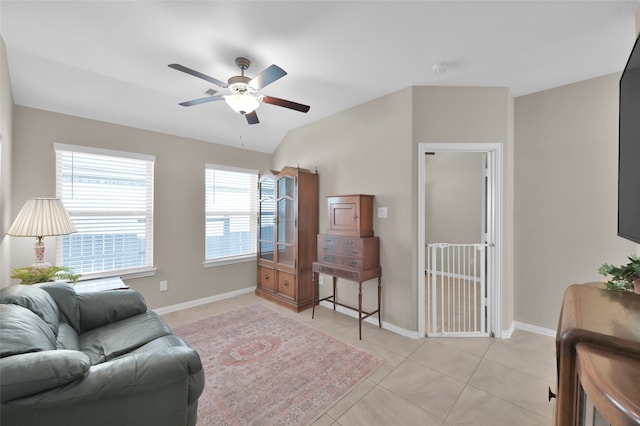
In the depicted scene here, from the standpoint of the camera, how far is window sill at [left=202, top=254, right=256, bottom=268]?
12.2ft

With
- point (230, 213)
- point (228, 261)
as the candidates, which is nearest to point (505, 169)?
point (230, 213)

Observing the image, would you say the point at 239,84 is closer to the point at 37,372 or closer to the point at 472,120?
the point at 37,372

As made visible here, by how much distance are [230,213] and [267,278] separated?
114 cm

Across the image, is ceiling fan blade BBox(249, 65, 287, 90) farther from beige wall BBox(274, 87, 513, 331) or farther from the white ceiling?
beige wall BBox(274, 87, 513, 331)

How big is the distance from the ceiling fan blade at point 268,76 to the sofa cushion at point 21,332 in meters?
1.85

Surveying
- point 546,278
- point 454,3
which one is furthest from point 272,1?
point 546,278

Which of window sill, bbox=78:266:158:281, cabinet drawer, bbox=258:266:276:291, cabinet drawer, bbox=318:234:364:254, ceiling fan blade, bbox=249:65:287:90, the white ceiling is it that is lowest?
cabinet drawer, bbox=258:266:276:291

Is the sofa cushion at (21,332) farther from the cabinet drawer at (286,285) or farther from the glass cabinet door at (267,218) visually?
the glass cabinet door at (267,218)

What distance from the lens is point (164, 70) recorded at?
2.38m

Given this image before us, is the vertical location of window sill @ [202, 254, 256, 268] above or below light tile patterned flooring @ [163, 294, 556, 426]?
above

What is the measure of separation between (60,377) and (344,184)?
286cm

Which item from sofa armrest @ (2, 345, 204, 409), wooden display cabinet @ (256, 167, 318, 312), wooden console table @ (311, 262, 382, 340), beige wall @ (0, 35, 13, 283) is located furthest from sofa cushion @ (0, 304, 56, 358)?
wooden display cabinet @ (256, 167, 318, 312)

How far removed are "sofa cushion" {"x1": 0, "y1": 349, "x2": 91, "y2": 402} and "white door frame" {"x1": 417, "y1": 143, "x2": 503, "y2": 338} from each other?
8.54ft

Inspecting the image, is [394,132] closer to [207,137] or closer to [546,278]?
[546,278]
